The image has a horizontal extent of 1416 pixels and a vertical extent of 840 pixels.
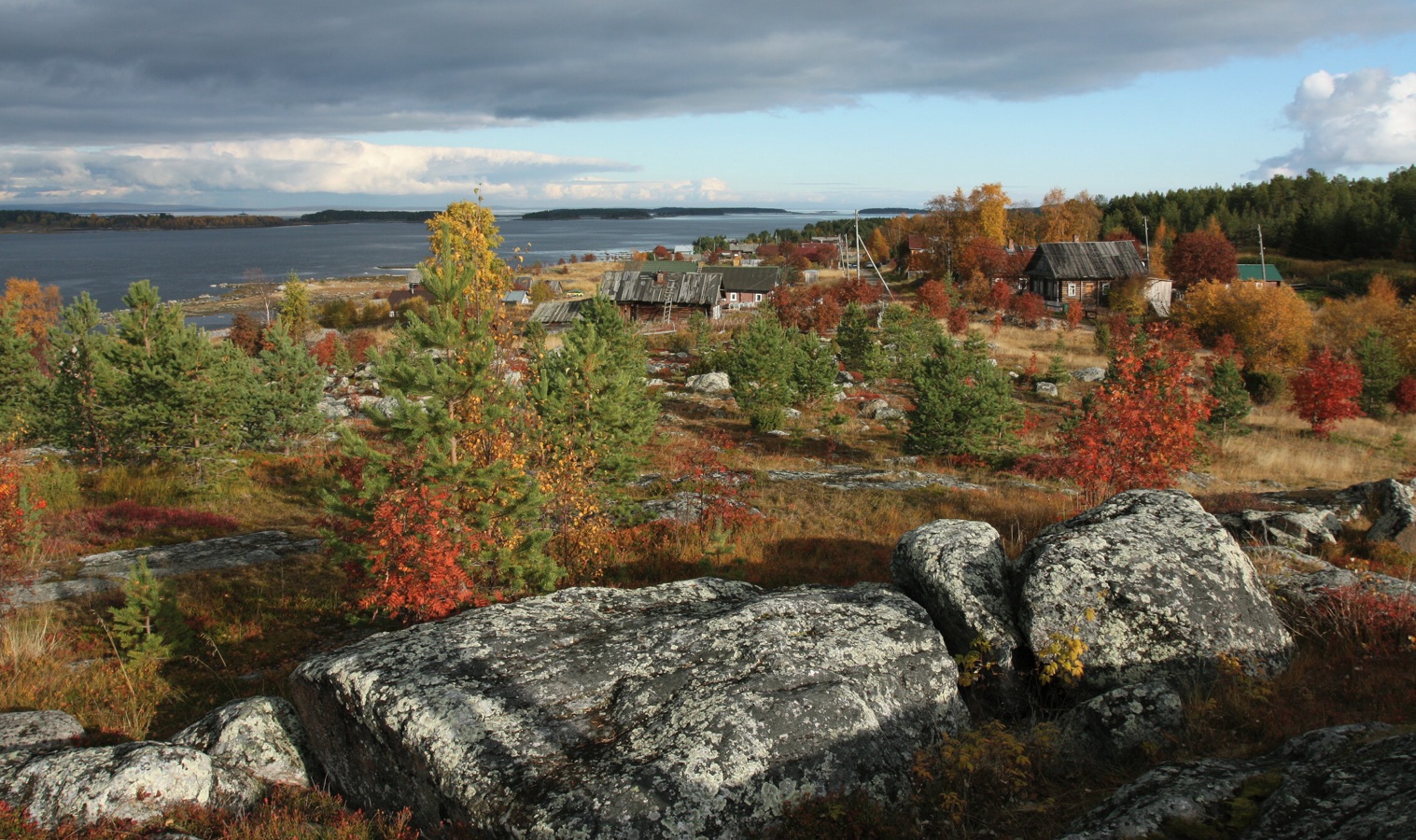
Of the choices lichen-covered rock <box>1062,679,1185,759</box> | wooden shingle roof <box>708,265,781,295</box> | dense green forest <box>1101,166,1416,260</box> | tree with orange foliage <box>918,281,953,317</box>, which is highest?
dense green forest <box>1101,166,1416,260</box>

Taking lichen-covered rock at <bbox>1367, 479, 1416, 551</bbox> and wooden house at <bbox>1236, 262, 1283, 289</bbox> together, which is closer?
lichen-covered rock at <bbox>1367, 479, 1416, 551</bbox>

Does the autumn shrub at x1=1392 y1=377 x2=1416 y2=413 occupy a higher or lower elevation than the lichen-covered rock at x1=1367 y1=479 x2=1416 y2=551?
lower

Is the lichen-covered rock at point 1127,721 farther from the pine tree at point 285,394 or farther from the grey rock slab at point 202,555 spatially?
the pine tree at point 285,394

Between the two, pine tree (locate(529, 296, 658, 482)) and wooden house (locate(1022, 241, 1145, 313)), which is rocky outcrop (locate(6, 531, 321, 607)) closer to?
pine tree (locate(529, 296, 658, 482))

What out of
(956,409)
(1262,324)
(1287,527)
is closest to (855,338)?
(956,409)

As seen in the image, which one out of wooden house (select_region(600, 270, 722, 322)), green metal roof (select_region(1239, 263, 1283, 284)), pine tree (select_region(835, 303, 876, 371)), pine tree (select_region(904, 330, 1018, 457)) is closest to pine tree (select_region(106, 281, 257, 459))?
pine tree (select_region(904, 330, 1018, 457))

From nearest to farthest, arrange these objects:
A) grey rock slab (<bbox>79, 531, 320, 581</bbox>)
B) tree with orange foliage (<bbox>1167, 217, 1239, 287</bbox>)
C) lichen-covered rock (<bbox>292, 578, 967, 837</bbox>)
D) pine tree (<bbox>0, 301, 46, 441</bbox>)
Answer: lichen-covered rock (<bbox>292, 578, 967, 837</bbox>) < grey rock slab (<bbox>79, 531, 320, 581</bbox>) < pine tree (<bbox>0, 301, 46, 441</bbox>) < tree with orange foliage (<bbox>1167, 217, 1239, 287</bbox>)

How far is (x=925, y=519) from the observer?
57.3ft

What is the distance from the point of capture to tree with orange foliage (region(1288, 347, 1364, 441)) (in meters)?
35.6

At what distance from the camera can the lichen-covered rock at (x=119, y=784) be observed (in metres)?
Answer: 6.60

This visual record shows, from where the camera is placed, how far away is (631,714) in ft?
22.4

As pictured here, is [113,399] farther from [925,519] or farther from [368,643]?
[925,519]

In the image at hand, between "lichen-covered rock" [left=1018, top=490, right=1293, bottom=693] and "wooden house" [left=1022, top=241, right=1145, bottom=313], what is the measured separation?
77216 mm

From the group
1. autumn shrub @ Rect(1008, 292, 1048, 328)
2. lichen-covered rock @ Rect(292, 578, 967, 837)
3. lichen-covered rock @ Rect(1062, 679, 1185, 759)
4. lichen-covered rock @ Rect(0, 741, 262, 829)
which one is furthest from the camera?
autumn shrub @ Rect(1008, 292, 1048, 328)
